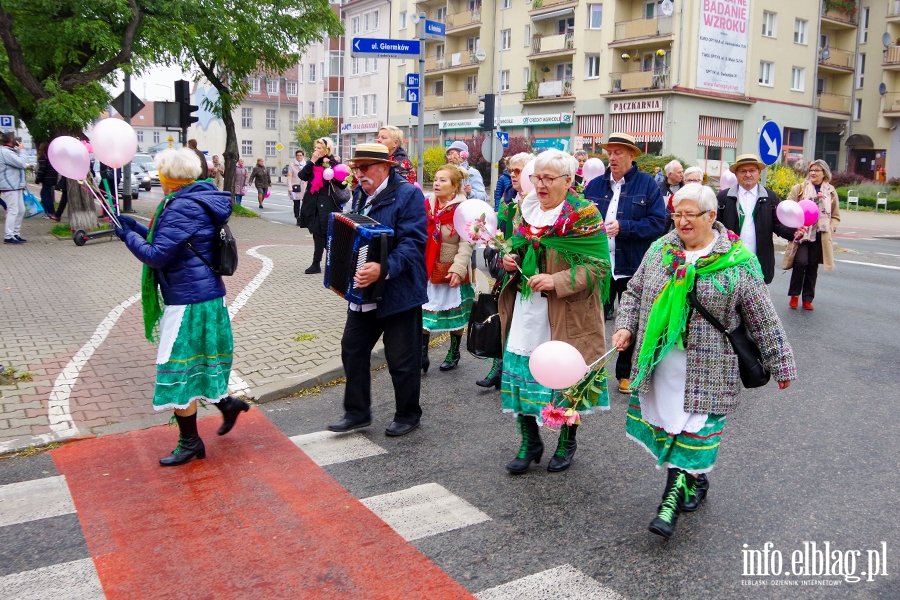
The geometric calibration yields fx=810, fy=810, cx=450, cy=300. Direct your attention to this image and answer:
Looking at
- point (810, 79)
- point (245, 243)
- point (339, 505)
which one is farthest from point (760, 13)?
point (339, 505)

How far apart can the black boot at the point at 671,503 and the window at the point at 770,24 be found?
1645 inches

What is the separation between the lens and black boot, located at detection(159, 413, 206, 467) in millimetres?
4992

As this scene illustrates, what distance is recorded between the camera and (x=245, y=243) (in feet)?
55.1

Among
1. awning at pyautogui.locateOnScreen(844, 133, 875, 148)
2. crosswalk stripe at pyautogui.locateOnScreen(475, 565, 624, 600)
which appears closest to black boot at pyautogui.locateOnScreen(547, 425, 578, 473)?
crosswalk stripe at pyautogui.locateOnScreen(475, 565, 624, 600)

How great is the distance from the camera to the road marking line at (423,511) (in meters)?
4.12

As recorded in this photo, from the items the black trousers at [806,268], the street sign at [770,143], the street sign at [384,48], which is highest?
the street sign at [384,48]

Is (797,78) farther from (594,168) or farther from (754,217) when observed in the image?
(754,217)

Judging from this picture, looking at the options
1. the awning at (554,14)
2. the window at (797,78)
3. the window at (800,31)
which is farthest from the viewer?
the awning at (554,14)

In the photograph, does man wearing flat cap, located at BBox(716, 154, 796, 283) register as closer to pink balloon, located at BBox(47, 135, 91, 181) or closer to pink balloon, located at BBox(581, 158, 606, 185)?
pink balloon, located at BBox(581, 158, 606, 185)

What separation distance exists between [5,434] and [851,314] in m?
9.41

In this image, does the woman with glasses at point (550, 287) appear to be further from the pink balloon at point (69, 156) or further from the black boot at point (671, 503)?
the pink balloon at point (69, 156)

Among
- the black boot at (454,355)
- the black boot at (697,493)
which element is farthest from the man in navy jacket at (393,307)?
the black boot at (697,493)

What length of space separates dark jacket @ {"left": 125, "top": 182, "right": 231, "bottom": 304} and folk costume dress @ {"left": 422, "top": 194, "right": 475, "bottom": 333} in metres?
2.30

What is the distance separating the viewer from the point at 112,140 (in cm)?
528
